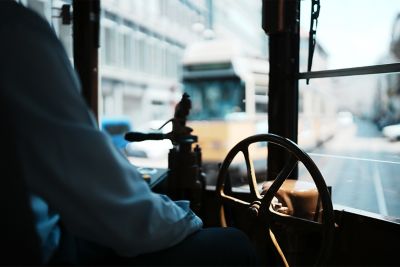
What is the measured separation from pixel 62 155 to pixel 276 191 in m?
0.71

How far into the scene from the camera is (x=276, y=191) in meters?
1.06

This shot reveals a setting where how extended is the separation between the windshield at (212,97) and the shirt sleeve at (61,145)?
3.88 metres

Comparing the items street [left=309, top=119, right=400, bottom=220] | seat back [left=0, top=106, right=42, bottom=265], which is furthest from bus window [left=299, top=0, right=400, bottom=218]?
seat back [left=0, top=106, right=42, bottom=265]

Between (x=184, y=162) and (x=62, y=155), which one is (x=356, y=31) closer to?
(x=184, y=162)

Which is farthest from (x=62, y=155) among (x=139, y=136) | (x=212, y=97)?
(x=212, y=97)

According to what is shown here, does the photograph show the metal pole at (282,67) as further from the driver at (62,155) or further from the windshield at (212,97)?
the windshield at (212,97)

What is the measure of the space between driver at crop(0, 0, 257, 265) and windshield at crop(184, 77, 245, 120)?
3.85 m

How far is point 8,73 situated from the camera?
540mm

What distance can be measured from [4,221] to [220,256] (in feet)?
1.46

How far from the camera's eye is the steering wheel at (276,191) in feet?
3.10

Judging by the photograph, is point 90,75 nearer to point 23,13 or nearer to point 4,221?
point 23,13

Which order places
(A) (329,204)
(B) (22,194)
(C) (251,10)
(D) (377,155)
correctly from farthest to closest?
1. (C) (251,10)
2. (D) (377,155)
3. (A) (329,204)
4. (B) (22,194)

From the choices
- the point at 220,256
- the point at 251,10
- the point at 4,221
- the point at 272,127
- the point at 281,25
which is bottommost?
the point at 220,256

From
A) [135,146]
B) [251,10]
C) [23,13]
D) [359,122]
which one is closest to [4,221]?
[23,13]
